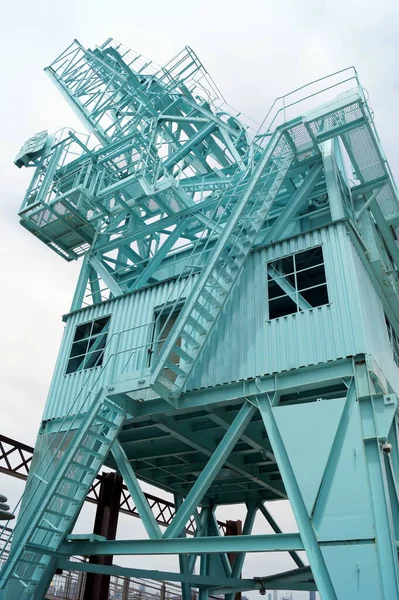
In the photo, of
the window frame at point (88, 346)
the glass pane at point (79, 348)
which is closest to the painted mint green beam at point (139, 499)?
the window frame at point (88, 346)

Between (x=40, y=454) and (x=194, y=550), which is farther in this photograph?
(x=40, y=454)

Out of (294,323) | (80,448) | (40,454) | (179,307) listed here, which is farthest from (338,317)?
(40,454)

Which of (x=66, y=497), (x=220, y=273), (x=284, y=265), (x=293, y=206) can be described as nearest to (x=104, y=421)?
(x=66, y=497)

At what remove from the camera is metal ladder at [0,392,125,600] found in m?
13.9

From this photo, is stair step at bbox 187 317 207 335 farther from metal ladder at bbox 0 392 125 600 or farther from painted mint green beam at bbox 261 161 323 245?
painted mint green beam at bbox 261 161 323 245

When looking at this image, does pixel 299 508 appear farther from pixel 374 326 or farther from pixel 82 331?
pixel 82 331

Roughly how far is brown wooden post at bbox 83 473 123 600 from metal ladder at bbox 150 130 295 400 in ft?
22.2

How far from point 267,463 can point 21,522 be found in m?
8.20

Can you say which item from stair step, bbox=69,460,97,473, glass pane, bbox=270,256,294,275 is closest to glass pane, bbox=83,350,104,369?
stair step, bbox=69,460,97,473

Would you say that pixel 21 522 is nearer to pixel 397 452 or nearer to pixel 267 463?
pixel 267 463

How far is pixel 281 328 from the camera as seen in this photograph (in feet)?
47.1

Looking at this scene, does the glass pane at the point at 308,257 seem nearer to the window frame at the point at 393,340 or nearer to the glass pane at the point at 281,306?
the glass pane at the point at 281,306

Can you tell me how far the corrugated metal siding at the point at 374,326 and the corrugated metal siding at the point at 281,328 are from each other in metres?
0.41

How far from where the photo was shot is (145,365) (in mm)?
16453
